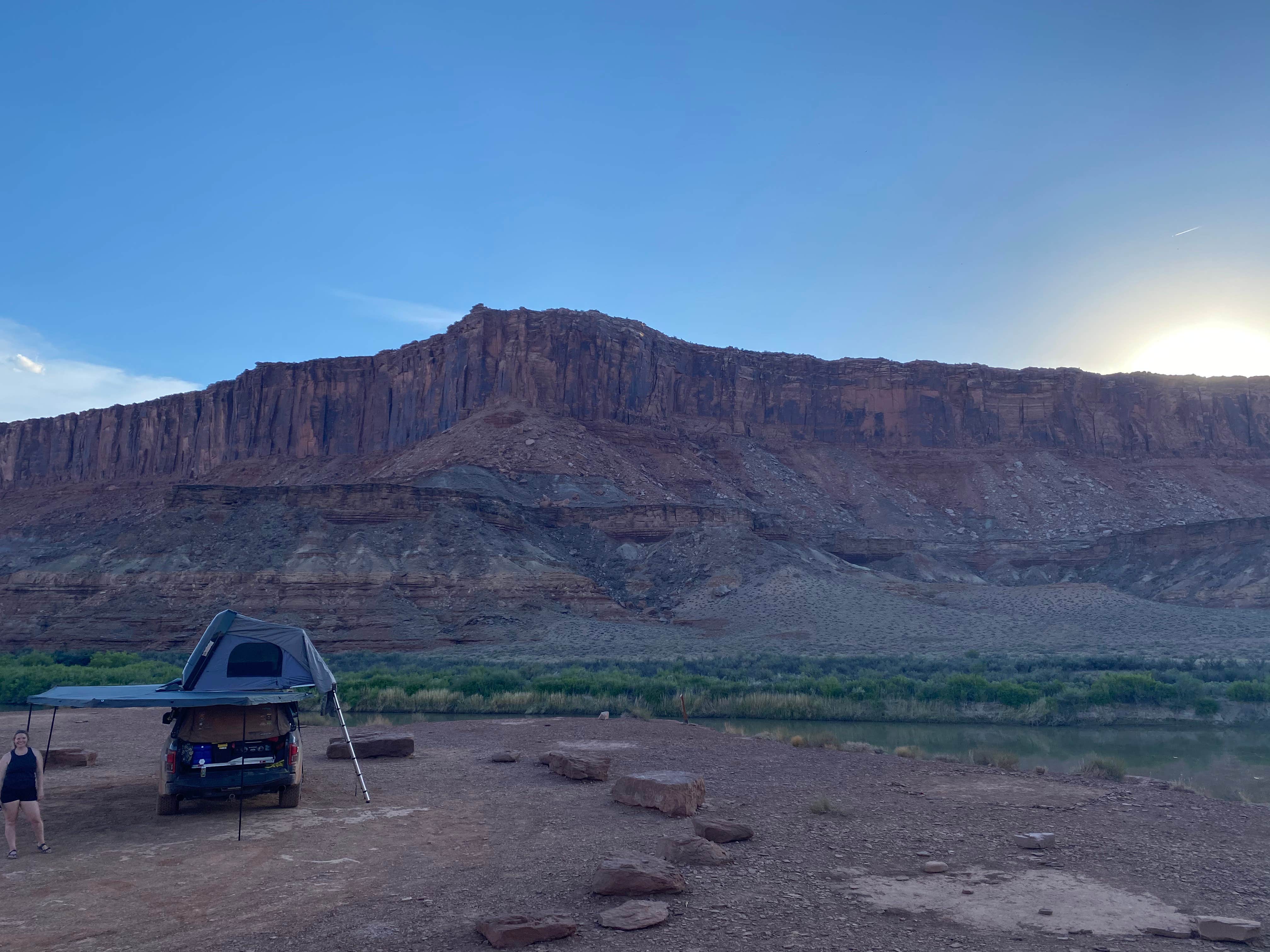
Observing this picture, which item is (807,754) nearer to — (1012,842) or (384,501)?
(1012,842)

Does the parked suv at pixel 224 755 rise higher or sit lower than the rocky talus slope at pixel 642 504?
lower

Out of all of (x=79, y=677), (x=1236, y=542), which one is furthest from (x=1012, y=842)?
(x=1236, y=542)

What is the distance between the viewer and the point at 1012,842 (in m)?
9.47

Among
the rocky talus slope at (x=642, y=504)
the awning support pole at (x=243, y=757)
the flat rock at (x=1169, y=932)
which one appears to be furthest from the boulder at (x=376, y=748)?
the rocky talus slope at (x=642, y=504)

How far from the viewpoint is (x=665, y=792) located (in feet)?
35.7

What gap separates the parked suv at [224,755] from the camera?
10523 mm

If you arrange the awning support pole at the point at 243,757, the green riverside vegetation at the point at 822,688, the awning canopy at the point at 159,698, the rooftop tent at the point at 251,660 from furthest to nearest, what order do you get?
the green riverside vegetation at the point at 822,688 < the rooftop tent at the point at 251,660 < the awning support pole at the point at 243,757 < the awning canopy at the point at 159,698

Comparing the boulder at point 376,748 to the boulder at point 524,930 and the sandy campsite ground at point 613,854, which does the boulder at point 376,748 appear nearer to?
the sandy campsite ground at point 613,854

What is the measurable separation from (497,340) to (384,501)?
96.8ft

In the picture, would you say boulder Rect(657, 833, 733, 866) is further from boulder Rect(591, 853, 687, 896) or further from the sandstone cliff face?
the sandstone cliff face

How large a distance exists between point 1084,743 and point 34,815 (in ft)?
64.8

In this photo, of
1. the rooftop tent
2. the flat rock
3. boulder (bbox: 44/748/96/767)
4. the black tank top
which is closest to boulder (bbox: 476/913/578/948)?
the flat rock

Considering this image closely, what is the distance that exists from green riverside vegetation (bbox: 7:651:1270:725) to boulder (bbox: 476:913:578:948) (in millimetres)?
17165

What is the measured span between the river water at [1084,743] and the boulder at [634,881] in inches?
413
